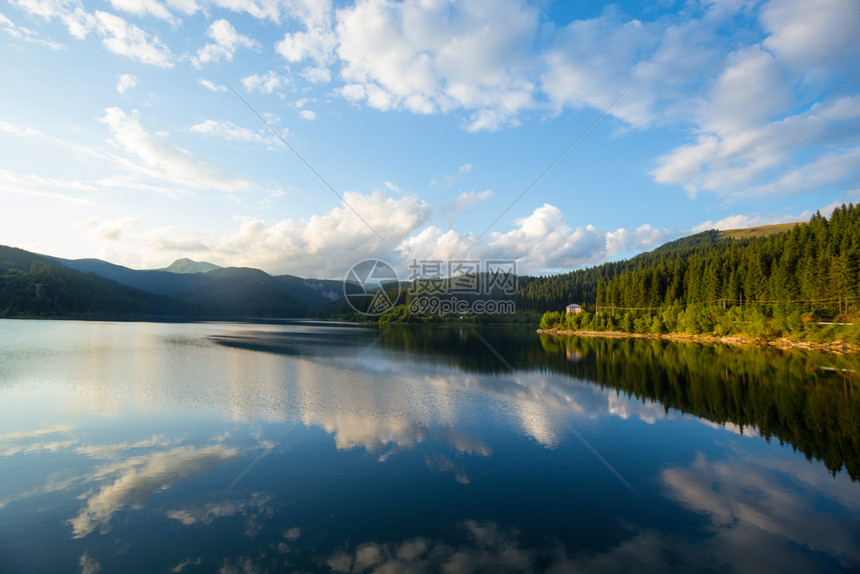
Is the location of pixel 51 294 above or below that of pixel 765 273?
below

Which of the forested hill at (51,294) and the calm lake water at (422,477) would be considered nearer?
the calm lake water at (422,477)

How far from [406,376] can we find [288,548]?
22.3 metres

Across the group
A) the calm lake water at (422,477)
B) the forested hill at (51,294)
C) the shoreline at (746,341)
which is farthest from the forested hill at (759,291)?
the forested hill at (51,294)

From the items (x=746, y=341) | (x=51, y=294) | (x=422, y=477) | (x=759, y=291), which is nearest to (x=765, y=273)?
(x=759, y=291)

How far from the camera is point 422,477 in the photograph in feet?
38.1

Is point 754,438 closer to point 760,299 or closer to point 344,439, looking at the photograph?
point 344,439

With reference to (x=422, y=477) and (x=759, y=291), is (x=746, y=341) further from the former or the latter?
(x=422, y=477)

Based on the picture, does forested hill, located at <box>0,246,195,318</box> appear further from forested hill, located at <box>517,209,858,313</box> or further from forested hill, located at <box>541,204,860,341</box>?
forested hill, located at <box>517,209,858,313</box>

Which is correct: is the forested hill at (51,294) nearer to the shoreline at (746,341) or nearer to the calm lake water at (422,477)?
the calm lake water at (422,477)

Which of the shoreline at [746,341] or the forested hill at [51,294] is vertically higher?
the forested hill at [51,294]

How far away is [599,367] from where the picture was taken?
35844 millimetres

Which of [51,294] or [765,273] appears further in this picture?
[51,294]

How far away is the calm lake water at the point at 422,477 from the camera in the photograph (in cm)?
793

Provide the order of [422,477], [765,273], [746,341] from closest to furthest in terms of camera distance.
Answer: [422,477]
[746,341]
[765,273]
